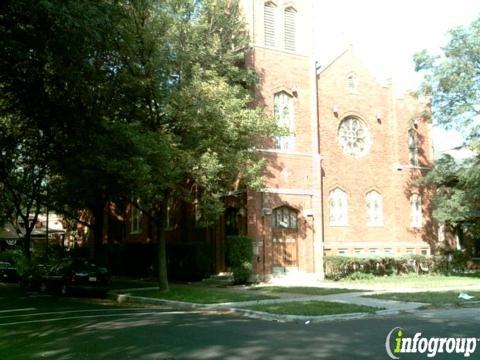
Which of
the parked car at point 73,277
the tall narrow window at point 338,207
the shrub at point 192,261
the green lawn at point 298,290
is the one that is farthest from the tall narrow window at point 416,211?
the parked car at point 73,277

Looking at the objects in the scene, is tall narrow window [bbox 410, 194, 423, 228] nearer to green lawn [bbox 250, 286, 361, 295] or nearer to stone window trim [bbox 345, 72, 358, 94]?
stone window trim [bbox 345, 72, 358, 94]

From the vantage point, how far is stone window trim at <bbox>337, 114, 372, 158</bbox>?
31.6 m

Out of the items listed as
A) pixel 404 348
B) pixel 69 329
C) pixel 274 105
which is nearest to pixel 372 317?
pixel 404 348

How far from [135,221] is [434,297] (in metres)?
25.0

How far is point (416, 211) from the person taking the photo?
33438 mm

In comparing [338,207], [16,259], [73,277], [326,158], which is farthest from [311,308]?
[16,259]

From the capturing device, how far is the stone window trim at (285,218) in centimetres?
2809

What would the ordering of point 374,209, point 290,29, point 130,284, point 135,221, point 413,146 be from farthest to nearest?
1. point 135,221
2. point 413,146
3. point 374,209
4. point 290,29
5. point 130,284

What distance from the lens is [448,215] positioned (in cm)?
3039

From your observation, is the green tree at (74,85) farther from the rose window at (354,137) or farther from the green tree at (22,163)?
the rose window at (354,137)

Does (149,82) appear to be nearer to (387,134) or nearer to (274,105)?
(274,105)

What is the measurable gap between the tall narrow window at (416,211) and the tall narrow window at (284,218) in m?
8.28

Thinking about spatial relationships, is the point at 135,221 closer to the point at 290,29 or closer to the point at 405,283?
the point at 290,29

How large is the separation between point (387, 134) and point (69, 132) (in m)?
19.4
